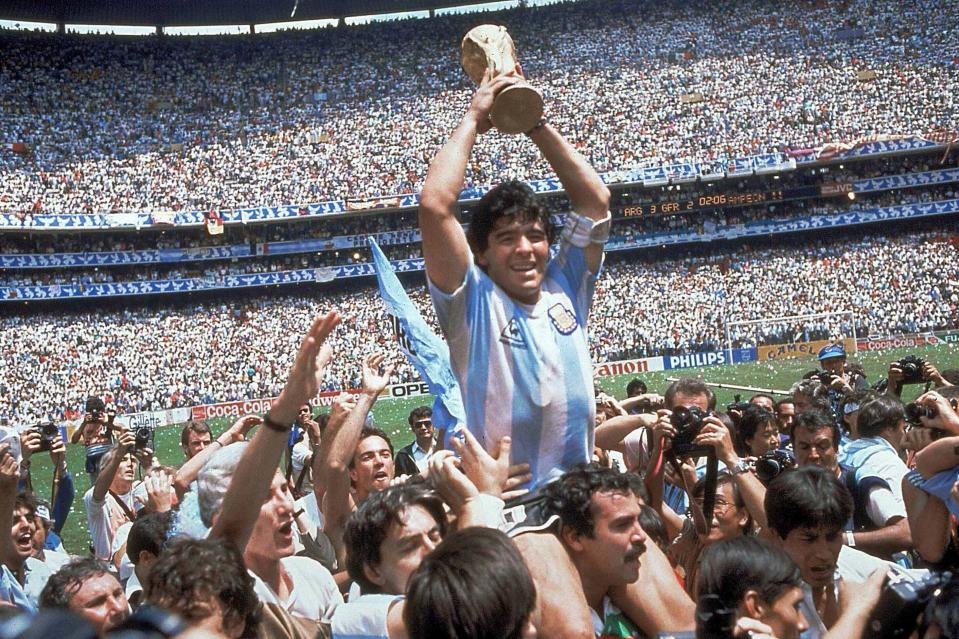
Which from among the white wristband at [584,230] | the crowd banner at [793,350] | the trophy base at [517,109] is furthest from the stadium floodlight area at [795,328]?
the trophy base at [517,109]

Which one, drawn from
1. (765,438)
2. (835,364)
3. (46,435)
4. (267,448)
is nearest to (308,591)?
(267,448)

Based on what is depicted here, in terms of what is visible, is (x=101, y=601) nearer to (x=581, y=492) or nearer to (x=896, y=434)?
(x=581, y=492)

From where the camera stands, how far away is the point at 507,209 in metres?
3.34

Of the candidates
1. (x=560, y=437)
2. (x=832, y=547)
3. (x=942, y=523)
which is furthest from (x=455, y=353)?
(x=942, y=523)

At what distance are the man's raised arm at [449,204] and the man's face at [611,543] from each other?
2.99 ft

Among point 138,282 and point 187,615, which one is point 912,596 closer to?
point 187,615

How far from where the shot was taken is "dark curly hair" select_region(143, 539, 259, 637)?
263 cm

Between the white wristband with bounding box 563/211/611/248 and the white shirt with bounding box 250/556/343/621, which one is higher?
the white wristband with bounding box 563/211/611/248

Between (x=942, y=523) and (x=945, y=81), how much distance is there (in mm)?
51209

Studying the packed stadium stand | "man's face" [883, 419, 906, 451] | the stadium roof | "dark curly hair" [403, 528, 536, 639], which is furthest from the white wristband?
the stadium roof

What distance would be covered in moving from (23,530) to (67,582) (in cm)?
128

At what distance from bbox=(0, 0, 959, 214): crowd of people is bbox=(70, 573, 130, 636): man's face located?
44965mm

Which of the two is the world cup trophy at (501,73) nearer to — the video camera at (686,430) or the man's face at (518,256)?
the man's face at (518,256)

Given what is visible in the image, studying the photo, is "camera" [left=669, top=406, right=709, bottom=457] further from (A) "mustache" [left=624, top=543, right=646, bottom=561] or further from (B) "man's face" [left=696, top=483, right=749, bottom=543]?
(A) "mustache" [left=624, top=543, right=646, bottom=561]
